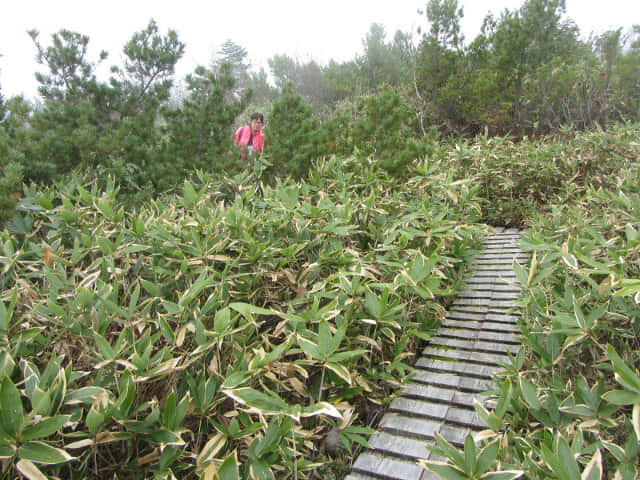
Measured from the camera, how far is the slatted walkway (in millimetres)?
1521

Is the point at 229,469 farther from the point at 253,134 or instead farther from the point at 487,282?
the point at 253,134

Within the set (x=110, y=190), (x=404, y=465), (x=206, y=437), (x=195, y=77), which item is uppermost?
(x=195, y=77)

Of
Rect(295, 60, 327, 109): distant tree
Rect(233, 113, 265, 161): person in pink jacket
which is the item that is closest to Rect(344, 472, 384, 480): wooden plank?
Rect(233, 113, 265, 161): person in pink jacket

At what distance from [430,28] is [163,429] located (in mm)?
8797

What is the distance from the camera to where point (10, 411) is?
908mm

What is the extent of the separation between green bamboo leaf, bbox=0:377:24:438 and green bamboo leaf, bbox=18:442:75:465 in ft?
0.14

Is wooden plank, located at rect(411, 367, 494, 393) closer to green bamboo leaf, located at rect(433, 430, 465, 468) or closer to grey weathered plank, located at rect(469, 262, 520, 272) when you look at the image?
green bamboo leaf, located at rect(433, 430, 465, 468)

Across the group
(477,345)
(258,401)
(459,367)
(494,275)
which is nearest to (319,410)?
(258,401)

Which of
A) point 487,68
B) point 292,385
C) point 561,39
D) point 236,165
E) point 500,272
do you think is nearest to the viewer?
point 292,385

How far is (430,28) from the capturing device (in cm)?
779

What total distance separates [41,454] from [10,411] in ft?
0.43

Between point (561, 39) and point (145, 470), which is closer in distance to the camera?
point (145, 470)

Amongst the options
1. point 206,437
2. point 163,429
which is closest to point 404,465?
point 206,437

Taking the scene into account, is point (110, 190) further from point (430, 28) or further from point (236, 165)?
point (430, 28)
